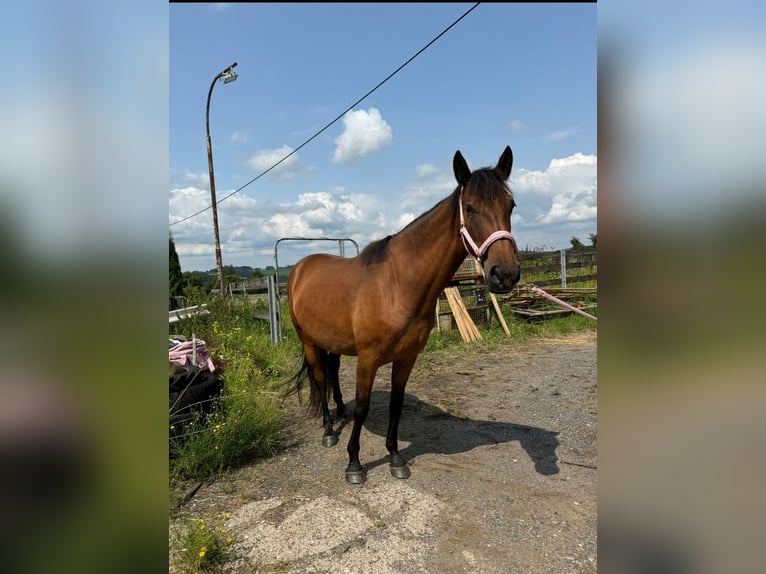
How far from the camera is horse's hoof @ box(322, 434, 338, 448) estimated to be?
146 inches

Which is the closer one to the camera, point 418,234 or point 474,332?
point 418,234

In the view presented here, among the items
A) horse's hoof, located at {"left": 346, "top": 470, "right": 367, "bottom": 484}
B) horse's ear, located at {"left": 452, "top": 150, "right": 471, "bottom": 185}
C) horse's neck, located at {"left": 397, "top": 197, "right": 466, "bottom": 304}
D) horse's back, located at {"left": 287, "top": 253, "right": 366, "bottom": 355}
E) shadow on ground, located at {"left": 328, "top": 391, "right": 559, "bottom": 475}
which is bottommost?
shadow on ground, located at {"left": 328, "top": 391, "right": 559, "bottom": 475}

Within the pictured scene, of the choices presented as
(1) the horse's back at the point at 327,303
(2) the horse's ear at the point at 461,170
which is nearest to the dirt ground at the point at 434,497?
(1) the horse's back at the point at 327,303

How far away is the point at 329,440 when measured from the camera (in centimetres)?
372

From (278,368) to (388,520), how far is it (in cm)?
344

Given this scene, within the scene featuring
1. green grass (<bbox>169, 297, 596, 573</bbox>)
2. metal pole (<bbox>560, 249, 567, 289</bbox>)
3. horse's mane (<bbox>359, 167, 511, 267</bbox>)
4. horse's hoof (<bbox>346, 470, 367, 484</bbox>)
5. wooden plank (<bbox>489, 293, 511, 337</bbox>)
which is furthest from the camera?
metal pole (<bbox>560, 249, 567, 289</bbox>)

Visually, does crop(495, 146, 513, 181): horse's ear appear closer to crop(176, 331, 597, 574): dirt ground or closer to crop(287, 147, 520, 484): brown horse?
crop(287, 147, 520, 484): brown horse

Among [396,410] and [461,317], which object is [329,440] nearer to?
[396,410]

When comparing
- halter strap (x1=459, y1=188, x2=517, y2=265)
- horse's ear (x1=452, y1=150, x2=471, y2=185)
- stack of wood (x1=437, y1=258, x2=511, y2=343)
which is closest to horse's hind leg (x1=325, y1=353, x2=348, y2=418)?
halter strap (x1=459, y1=188, x2=517, y2=265)
